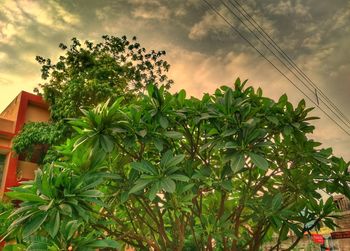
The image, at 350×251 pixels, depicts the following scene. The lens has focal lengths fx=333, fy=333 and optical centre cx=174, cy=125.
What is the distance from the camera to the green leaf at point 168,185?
245 cm

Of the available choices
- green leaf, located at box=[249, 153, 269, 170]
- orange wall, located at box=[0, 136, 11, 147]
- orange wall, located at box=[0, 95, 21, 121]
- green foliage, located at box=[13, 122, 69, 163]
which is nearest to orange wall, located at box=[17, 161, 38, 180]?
green foliage, located at box=[13, 122, 69, 163]

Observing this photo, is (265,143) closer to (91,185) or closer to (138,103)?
(138,103)

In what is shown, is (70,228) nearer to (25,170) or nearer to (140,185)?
(140,185)

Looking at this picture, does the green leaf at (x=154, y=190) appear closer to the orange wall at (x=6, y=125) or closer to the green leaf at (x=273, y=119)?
the green leaf at (x=273, y=119)

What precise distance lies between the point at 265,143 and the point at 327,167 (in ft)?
3.21

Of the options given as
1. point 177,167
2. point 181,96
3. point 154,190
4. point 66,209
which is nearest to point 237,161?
point 177,167

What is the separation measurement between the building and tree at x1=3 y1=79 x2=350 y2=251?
11.6m

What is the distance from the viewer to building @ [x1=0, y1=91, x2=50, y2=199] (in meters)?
13.6

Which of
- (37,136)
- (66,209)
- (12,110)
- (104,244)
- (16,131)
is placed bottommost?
(104,244)

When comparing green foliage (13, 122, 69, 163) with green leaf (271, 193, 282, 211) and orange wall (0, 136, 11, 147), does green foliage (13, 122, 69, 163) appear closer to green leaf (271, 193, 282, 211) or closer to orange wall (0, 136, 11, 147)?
orange wall (0, 136, 11, 147)

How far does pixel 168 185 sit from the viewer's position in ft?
8.18

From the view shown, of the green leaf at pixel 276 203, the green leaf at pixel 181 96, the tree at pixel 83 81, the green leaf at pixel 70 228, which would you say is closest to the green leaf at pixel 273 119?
the green leaf at pixel 276 203

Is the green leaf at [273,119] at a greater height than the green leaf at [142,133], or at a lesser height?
greater

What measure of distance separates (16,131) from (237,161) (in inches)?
537
